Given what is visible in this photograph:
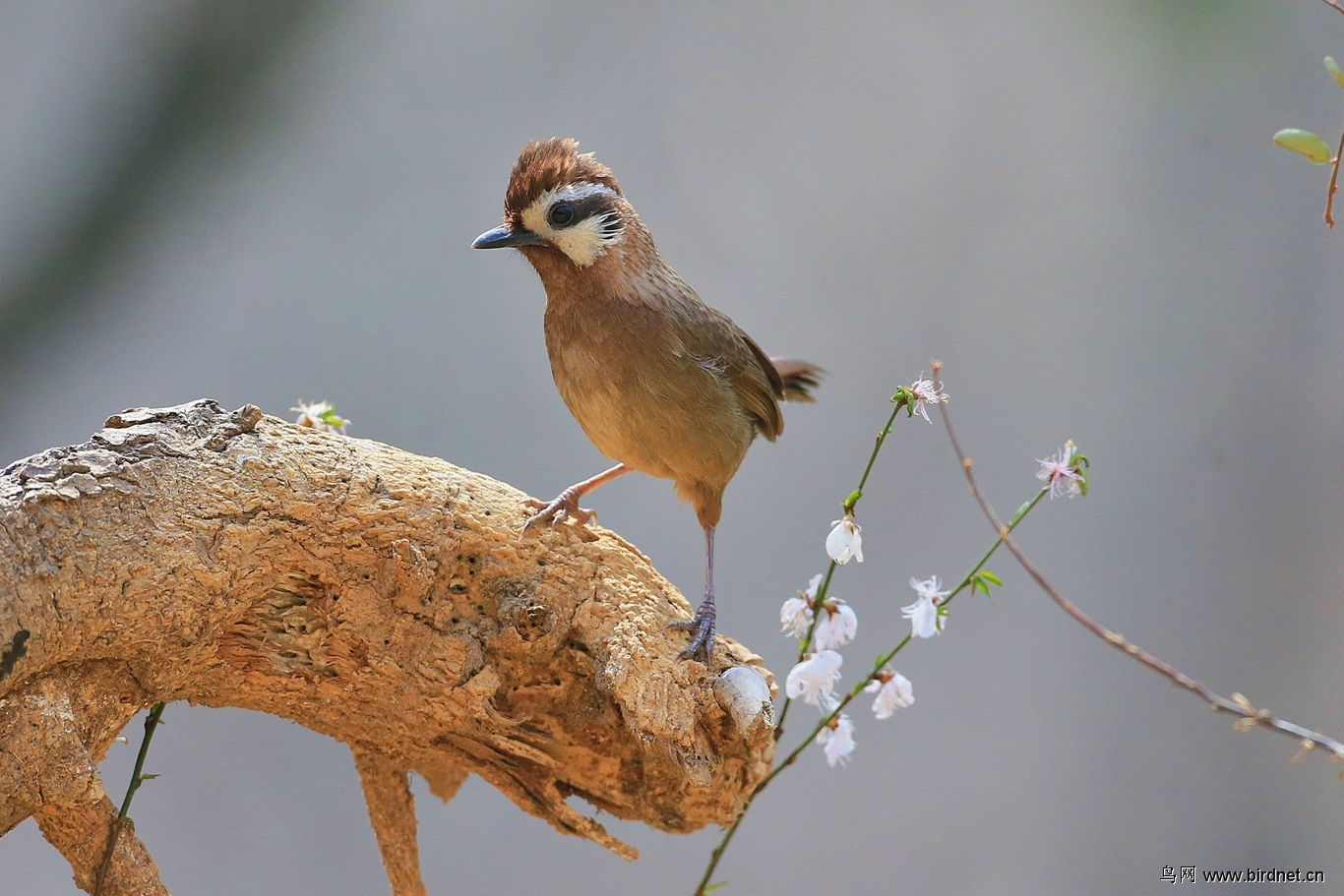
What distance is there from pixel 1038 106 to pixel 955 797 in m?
3.22

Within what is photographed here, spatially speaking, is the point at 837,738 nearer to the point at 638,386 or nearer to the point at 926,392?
the point at 926,392

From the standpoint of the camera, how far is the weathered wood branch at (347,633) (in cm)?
181

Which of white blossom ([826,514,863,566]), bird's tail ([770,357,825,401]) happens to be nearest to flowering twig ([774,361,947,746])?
white blossom ([826,514,863,566])

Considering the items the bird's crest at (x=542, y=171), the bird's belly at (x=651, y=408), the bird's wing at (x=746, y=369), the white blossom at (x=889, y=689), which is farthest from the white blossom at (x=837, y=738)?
the bird's crest at (x=542, y=171)

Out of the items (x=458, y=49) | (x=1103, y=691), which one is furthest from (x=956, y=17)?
(x=1103, y=691)

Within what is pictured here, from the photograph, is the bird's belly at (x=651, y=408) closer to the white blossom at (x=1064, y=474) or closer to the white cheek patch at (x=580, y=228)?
the white cheek patch at (x=580, y=228)

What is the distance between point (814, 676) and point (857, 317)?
11.6 feet

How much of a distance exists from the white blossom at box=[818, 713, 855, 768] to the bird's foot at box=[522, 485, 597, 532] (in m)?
0.67

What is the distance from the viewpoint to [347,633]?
2.18m

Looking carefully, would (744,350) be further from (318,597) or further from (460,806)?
(460,806)

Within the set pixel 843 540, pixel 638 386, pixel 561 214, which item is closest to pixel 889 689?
pixel 843 540

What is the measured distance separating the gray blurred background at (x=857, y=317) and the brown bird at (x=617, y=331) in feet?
7.91

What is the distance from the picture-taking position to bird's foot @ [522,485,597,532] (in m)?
2.43

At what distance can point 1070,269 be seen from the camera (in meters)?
5.61
